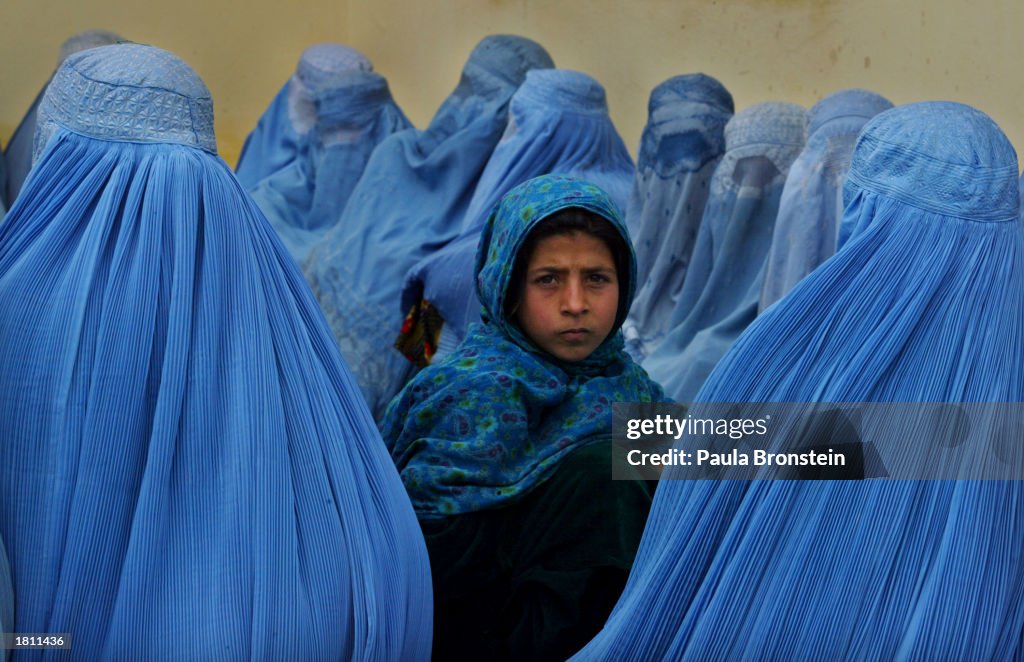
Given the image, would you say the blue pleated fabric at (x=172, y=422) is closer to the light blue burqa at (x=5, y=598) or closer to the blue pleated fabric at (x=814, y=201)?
the light blue burqa at (x=5, y=598)

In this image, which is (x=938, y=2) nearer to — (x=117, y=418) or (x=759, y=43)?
(x=759, y=43)

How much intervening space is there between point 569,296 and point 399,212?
2.62 m

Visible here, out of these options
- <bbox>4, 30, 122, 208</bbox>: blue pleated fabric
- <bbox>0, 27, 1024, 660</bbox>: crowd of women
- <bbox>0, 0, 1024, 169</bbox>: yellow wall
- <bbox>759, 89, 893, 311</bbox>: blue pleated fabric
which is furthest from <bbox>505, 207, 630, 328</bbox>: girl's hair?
<bbox>4, 30, 122, 208</bbox>: blue pleated fabric

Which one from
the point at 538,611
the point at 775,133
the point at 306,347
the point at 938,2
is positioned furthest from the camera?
the point at 938,2

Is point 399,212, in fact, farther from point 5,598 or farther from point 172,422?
point 5,598

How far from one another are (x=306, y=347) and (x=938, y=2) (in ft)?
11.2

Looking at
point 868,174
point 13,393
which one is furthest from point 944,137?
point 13,393

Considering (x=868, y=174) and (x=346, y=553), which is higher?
(x=868, y=174)

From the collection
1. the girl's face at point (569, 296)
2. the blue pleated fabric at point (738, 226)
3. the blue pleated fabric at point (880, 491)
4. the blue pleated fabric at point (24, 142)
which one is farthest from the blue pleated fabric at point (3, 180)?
the blue pleated fabric at point (880, 491)

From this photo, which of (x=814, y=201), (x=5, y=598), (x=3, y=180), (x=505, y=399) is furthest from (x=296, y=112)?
(x=5, y=598)

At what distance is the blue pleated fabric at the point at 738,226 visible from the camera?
4.74 metres

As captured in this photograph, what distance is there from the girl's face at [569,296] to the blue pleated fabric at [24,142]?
3.66 meters

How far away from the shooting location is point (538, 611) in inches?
118

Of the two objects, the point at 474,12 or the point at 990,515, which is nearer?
the point at 990,515
